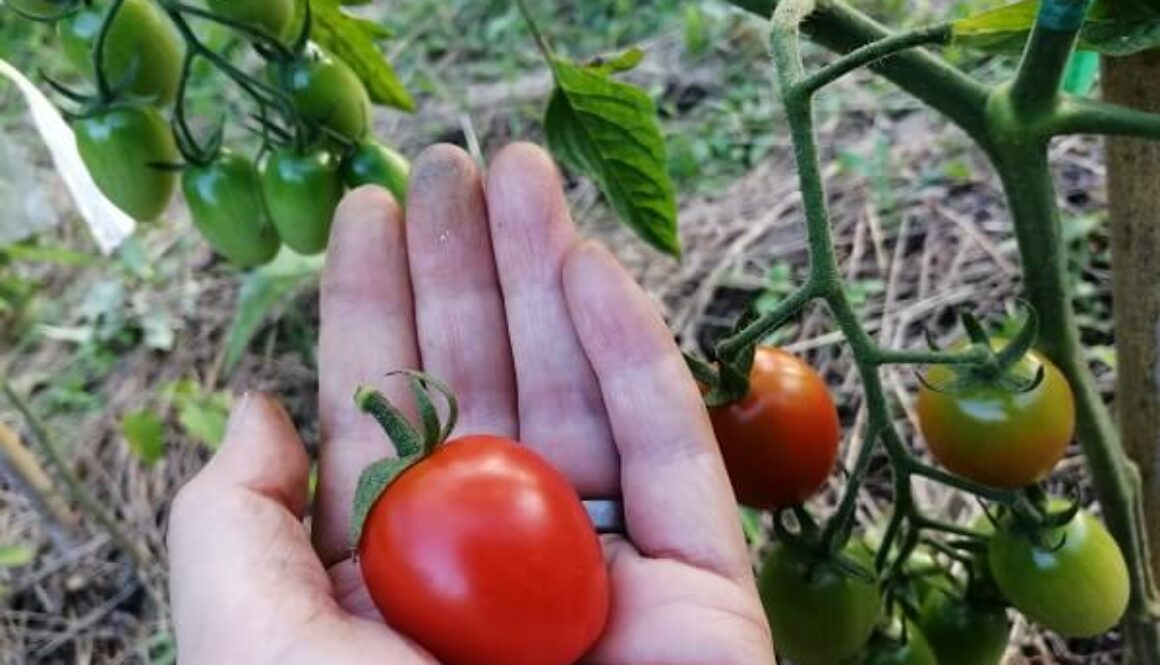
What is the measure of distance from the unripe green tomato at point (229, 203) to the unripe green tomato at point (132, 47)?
Answer: 0.32 feet

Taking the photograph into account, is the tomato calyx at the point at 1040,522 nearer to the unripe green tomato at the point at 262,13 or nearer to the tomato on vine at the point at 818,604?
the tomato on vine at the point at 818,604

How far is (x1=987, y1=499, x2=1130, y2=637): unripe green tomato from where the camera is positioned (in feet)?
3.71

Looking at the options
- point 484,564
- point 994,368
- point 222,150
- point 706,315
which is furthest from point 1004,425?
point 706,315

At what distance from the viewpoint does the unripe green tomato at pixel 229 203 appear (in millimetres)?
1329

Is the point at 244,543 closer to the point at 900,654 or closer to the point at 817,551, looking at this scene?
the point at 817,551

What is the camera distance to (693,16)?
3.02 metres

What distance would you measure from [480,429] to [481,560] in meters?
0.33

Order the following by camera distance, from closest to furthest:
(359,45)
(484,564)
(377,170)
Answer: (484,564)
(377,170)
(359,45)

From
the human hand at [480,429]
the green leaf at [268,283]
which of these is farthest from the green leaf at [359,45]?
the green leaf at [268,283]

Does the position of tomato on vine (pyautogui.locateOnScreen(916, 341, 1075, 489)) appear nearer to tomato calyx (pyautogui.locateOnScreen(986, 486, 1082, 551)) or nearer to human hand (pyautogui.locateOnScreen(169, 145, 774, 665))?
tomato calyx (pyautogui.locateOnScreen(986, 486, 1082, 551))

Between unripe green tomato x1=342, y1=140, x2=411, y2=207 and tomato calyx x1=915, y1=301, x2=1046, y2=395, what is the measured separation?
590 mm

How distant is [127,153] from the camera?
1278 mm

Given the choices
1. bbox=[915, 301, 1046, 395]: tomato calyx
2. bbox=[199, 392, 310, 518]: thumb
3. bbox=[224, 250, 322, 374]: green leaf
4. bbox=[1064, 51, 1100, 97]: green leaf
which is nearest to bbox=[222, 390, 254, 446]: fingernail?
bbox=[199, 392, 310, 518]: thumb

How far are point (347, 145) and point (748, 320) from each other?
1.73 feet
